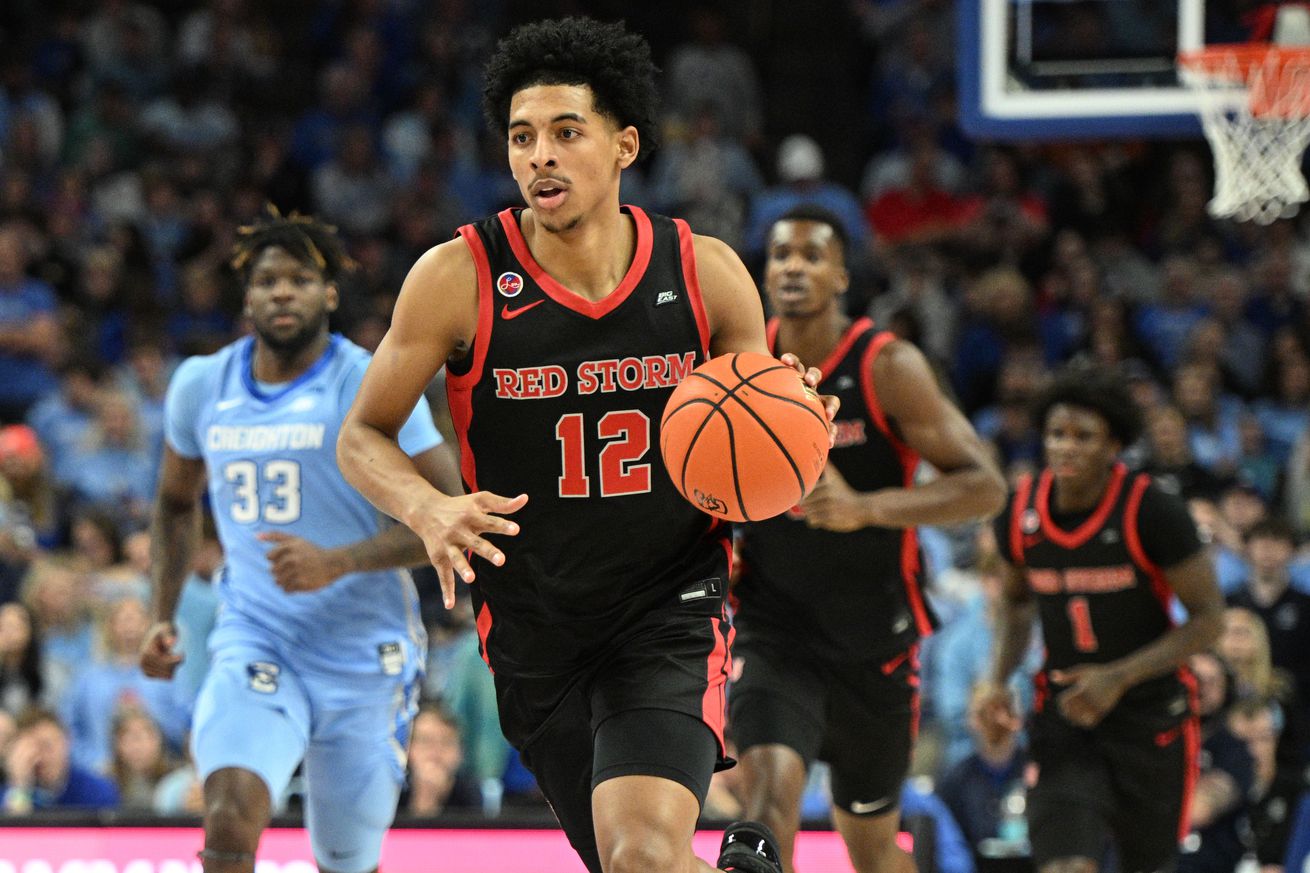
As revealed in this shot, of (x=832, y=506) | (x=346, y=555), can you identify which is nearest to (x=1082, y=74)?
(x=832, y=506)

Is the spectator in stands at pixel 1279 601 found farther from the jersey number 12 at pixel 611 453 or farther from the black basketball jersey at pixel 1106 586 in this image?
the jersey number 12 at pixel 611 453

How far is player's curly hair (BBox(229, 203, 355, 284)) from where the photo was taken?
19.7ft

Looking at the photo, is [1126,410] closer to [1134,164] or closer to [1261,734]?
[1261,734]

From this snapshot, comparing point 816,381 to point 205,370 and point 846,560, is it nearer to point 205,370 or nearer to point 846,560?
point 846,560

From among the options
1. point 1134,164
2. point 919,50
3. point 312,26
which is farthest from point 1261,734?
point 312,26

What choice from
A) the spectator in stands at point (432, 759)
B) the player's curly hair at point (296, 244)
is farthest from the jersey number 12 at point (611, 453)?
the spectator in stands at point (432, 759)

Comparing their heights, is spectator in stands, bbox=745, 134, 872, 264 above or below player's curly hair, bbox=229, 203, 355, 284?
above

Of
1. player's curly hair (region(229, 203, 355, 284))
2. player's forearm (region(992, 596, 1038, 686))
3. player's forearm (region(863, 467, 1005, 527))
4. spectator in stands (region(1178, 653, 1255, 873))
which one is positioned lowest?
spectator in stands (region(1178, 653, 1255, 873))

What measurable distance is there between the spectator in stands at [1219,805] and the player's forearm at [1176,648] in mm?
1945

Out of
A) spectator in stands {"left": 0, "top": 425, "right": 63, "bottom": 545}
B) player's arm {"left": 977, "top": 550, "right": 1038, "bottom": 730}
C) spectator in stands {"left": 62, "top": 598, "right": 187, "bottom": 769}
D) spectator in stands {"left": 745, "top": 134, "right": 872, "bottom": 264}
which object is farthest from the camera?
spectator in stands {"left": 745, "top": 134, "right": 872, "bottom": 264}

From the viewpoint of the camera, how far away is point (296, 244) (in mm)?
5996

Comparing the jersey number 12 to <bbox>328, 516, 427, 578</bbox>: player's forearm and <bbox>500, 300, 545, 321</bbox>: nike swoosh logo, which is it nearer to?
<bbox>500, 300, 545, 321</bbox>: nike swoosh logo

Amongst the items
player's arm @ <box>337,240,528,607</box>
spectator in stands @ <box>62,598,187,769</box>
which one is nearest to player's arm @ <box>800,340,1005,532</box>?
player's arm @ <box>337,240,528,607</box>

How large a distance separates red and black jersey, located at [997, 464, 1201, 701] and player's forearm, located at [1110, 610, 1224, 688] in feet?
0.68
